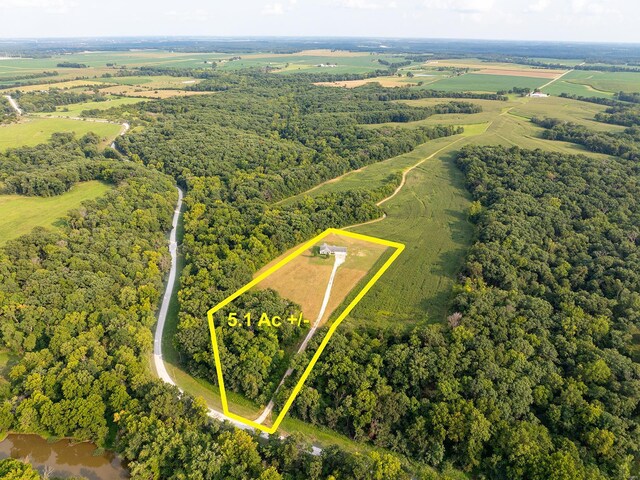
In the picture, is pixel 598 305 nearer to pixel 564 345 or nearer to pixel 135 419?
pixel 564 345

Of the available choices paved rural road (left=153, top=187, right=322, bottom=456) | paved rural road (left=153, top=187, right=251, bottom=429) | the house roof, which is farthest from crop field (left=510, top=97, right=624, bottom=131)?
paved rural road (left=153, top=187, right=322, bottom=456)

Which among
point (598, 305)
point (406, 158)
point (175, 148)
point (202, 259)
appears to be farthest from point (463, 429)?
point (175, 148)

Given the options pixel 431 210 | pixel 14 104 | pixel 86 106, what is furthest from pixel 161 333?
pixel 14 104

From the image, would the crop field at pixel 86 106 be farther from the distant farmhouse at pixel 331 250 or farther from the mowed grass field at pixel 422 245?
the distant farmhouse at pixel 331 250

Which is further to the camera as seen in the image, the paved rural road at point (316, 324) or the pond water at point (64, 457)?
the paved rural road at point (316, 324)

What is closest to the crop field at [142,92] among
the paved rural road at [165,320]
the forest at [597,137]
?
the paved rural road at [165,320]
